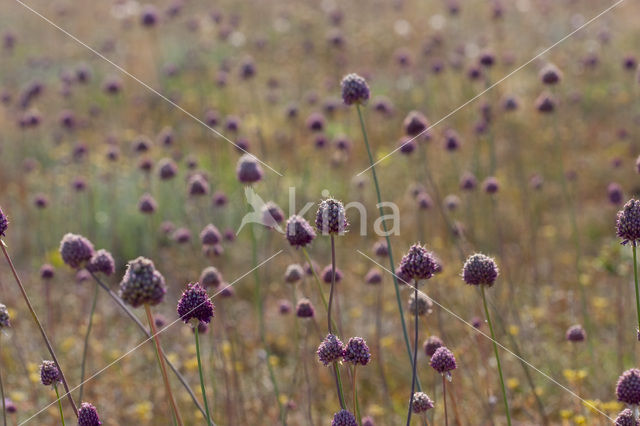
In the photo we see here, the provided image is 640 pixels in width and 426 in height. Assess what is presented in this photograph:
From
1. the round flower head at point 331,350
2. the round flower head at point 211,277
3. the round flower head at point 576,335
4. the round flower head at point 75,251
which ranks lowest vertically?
the round flower head at point 331,350

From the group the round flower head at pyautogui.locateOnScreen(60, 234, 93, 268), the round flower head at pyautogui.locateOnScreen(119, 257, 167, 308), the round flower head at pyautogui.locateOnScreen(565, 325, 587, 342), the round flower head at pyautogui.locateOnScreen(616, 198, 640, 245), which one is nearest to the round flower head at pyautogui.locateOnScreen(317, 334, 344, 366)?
the round flower head at pyautogui.locateOnScreen(119, 257, 167, 308)

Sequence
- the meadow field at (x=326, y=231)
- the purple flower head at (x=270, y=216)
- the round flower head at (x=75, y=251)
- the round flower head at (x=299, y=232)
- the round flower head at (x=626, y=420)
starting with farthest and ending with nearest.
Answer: the purple flower head at (x=270, y=216)
the meadow field at (x=326, y=231)
the round flower head at (x=299, y=232)
the round flower head at (x=75, y=251)
the round flower head at (x=626, y=420)

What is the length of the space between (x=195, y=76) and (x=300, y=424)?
772cm

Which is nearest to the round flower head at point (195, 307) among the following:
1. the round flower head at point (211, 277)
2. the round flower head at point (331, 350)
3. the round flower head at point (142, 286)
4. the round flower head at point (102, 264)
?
the round flower head at point (142, 286)

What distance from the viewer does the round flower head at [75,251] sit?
2.76 m

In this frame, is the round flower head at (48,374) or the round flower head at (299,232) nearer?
the round flower head at (48,374)

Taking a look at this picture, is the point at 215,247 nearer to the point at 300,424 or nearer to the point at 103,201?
the point at 300,424

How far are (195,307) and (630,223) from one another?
65.0 inches

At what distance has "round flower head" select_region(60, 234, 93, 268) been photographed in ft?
9.04

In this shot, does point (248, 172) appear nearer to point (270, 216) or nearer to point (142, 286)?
point (270, 216)

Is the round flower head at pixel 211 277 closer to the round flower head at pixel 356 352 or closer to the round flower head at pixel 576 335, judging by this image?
the round flower head at pixel 356 352

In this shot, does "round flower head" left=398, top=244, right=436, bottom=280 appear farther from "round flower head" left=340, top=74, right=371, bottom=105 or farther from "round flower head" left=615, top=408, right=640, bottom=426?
"round flower head" left=340, top=74, right=371, bottom=105

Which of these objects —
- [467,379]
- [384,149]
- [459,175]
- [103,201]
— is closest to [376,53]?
[384,149]

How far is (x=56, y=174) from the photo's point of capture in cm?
820
